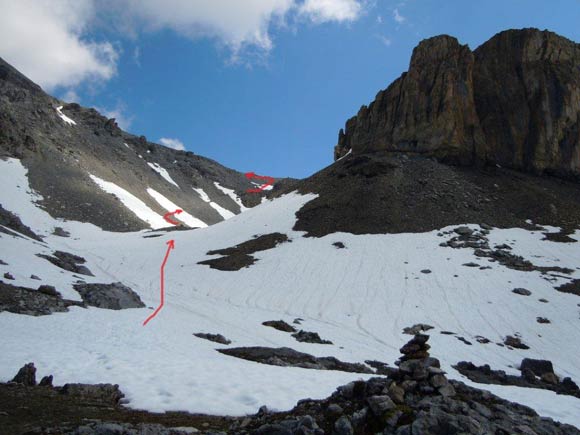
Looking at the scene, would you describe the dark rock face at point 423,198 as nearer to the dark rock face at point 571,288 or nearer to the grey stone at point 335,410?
the dark rock face at point 571,288

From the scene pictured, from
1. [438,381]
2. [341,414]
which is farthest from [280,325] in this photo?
[341,414]

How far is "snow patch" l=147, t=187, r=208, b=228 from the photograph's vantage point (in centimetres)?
8790

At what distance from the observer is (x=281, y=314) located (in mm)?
25375

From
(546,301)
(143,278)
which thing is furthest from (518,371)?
(143,278)

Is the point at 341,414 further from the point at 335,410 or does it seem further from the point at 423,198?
the point at 423,198

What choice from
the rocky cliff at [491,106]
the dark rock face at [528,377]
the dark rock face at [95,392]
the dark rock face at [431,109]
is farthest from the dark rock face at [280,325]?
the dark rock face at [431,109]

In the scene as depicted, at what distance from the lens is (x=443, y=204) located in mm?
44781

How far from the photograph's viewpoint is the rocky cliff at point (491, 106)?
5538cm

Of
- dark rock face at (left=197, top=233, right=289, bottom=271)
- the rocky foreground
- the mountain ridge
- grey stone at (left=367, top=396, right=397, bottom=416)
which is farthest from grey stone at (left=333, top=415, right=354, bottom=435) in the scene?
the mountain ridge

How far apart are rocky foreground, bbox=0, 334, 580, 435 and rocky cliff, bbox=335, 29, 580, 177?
169 ft

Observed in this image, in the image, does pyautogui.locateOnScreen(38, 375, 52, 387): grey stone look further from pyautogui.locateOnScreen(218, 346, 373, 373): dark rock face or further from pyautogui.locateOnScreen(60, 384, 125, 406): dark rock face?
pyautogui.locateOnScreen(218, 346, 373, 373): dark rock face

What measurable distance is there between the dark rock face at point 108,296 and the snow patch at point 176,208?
6530 cm

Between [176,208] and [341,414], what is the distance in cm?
8938

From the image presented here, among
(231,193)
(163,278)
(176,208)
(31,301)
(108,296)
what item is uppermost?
(231,193)
